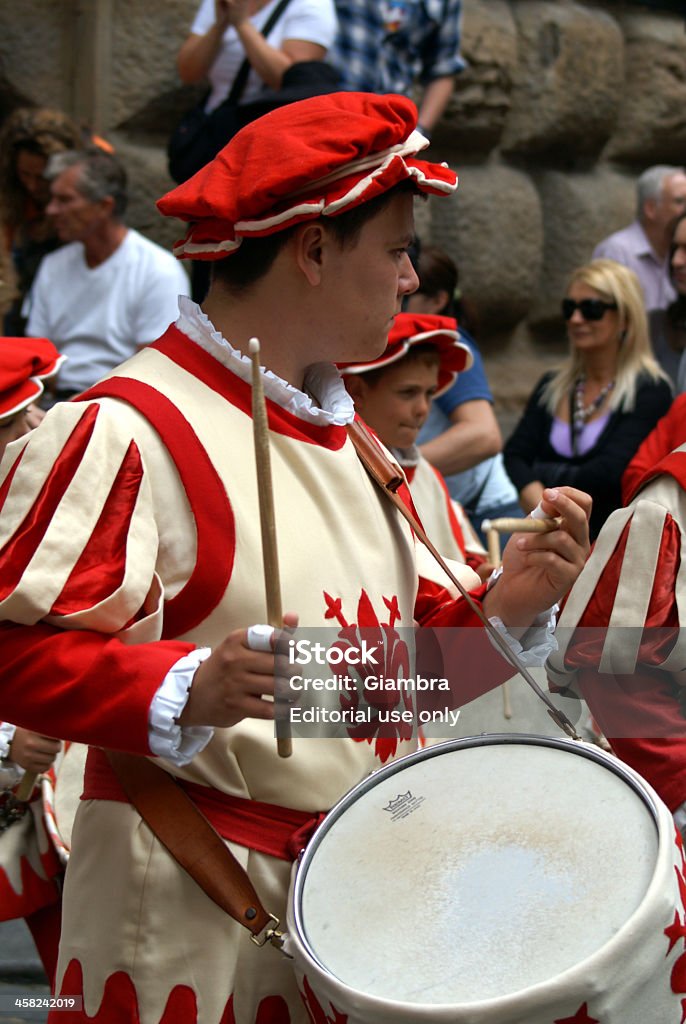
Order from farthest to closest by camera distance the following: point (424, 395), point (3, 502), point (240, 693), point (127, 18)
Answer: point (127, 18) → point (424, 395) → point (3, 502) → point (240, 693)

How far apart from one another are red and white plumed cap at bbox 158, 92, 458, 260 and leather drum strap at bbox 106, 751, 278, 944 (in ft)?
2.43

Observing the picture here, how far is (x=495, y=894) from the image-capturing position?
1.88 m

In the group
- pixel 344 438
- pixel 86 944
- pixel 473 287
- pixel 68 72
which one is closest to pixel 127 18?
pixel 68 72

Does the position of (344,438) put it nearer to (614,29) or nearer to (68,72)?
(68,72)

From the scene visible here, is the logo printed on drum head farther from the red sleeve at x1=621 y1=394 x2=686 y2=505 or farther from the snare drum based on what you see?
the red sleeve at x1=621 y1=394 x2=686 y2=505

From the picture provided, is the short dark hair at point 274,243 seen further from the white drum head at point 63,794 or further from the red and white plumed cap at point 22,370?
the white drum head at point 63,794

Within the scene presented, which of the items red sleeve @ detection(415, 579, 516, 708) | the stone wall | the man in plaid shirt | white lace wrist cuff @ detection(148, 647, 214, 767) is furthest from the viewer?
the stone wall

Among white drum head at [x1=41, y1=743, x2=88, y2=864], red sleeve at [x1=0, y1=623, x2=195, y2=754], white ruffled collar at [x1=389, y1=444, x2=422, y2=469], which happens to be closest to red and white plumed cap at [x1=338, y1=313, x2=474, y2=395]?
white ruffled collar at [x1=389, y1=444, x2=422, y2=469]

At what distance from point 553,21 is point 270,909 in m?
5.48

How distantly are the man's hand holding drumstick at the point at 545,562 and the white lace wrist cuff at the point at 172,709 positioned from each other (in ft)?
1.88

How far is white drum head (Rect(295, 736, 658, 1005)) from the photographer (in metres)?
1.76

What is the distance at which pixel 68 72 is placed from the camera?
599 cm

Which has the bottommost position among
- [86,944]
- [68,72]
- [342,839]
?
[68,72]

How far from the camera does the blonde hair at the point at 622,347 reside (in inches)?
192
